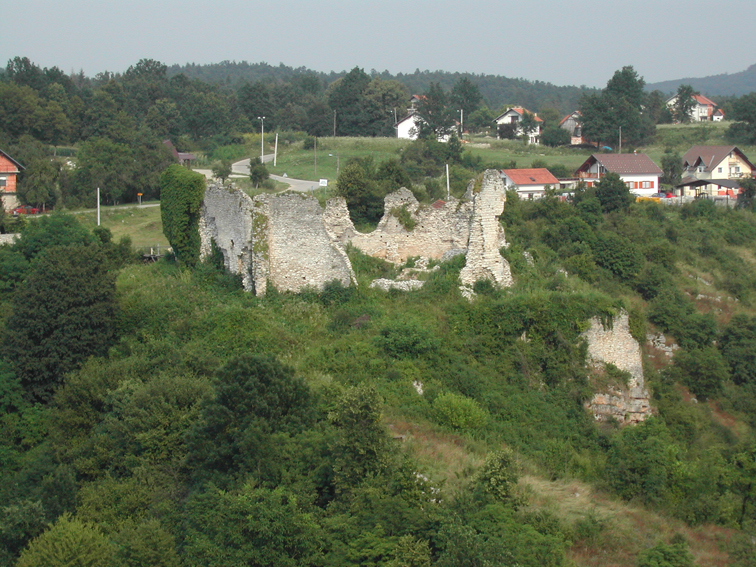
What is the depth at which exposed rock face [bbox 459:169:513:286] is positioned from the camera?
20.4 meters

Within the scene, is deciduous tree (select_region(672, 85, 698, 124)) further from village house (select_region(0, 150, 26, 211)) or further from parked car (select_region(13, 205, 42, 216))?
parked car (select_region(13, 205, 42, 216))

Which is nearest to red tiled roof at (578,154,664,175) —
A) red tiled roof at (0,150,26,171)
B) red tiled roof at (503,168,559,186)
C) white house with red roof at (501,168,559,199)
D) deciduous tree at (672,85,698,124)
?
red tiled roof at (503,168,559,186)

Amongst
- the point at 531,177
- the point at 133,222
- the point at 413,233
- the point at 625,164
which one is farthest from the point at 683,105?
the point at 413,233

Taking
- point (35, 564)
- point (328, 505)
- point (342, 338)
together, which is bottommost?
point (35, 564)

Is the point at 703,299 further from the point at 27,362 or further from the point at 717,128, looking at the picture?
the point at 717,128

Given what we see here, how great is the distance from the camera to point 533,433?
16484 millimetres

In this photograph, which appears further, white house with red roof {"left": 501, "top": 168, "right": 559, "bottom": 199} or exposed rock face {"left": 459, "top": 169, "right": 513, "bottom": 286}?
white house with red roof {"left": 501, "top": 168, "right": 559, "bottom": 199}

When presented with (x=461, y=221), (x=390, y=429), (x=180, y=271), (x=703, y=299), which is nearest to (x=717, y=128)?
(x=703, y=299)

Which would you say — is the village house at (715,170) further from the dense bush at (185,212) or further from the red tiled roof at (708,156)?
the dense bush at (185,212)

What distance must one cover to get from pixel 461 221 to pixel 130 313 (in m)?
9.25

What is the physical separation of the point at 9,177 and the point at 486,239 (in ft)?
96.7

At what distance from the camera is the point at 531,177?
37844mm

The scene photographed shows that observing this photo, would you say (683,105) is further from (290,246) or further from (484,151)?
(290,246)

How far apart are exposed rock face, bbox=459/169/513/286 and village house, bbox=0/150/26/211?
89.1 ft
